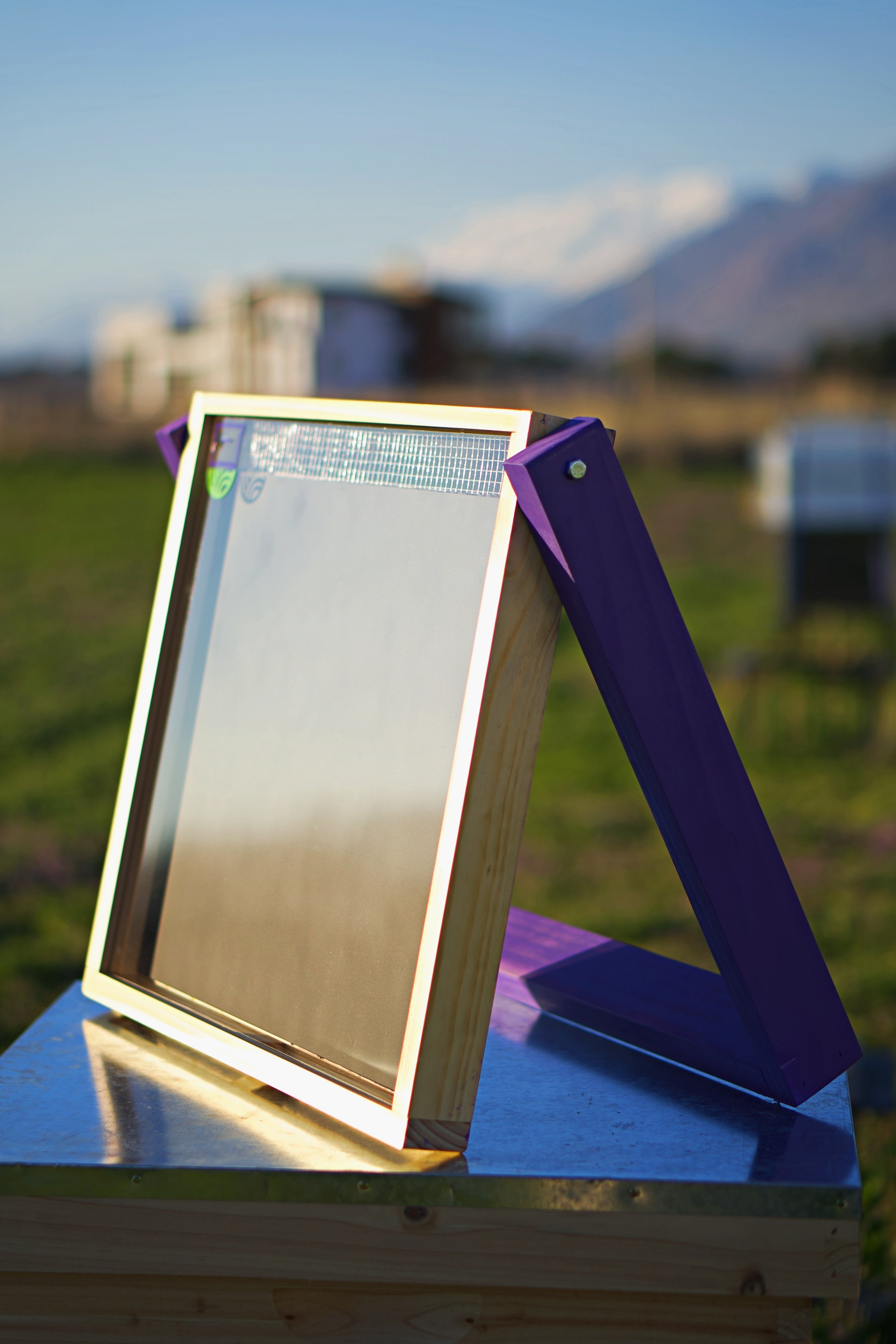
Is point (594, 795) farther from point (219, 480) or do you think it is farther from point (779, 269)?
point (779, 269)

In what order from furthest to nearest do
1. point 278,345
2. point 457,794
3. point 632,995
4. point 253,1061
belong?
point 278,345, point 632,995, point 253,1061, point 457,794

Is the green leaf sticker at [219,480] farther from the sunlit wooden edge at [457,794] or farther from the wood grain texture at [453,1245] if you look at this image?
the wood grain texture at [453,1245]

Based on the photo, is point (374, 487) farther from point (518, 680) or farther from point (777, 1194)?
point (777, 1194)

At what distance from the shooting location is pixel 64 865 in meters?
5.83

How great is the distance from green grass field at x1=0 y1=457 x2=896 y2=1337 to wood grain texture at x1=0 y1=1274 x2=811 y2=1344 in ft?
5.93

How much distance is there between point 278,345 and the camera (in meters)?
22.8

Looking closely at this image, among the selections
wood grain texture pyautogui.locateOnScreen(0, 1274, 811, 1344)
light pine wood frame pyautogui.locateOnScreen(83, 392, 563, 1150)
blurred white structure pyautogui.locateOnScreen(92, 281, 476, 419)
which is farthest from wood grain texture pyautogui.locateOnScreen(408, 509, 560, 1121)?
blurred white structure pyautogui.locateOnScreen(92, 281, 476, 419)

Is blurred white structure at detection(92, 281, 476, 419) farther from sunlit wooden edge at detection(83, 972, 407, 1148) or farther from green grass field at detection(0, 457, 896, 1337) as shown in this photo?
sunlit wooden edge at detection(83, 972, 407, 1148)

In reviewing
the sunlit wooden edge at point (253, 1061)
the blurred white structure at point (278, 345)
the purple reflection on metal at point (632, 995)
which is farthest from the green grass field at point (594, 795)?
the blurred white structure at point (278, 345)

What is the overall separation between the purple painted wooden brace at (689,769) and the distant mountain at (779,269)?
335ft

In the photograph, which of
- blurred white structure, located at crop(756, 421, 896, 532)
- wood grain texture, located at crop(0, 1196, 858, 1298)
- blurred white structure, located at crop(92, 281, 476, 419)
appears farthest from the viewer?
blurred white structure, located at crop(92, 281, 476, 419)

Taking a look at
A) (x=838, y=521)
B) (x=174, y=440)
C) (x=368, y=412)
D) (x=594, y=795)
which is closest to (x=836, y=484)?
(x=838, y=521)

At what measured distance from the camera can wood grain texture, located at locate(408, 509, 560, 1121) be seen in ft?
3.98

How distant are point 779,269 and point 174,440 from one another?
160m
